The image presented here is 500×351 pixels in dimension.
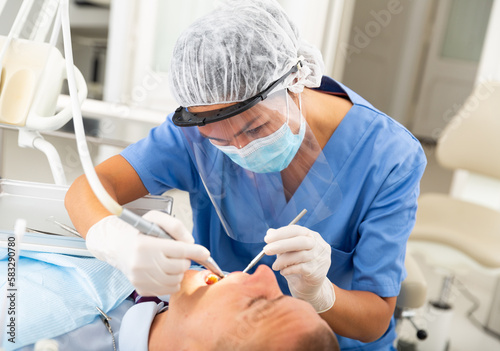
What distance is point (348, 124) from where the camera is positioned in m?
1.18

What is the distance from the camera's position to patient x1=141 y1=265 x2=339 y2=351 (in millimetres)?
743

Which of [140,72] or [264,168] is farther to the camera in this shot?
[140,72]

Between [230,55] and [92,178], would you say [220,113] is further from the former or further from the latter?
[92,178]

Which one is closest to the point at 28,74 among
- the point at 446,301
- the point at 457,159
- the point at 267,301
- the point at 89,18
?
the point at 267,301

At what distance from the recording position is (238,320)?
78 cm

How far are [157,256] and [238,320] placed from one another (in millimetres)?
175

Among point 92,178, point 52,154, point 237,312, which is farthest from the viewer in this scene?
point 52,154

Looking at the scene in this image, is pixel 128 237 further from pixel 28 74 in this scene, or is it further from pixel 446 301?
pixel 446 301

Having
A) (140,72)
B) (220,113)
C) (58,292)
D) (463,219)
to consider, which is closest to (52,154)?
(58,292)

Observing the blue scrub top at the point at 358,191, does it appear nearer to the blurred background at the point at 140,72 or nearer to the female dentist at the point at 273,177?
the female dentist at the point at 273,177

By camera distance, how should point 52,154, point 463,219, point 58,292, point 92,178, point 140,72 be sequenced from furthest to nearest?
point 140,72
point 463,219
point 52,154
point 58,292
point 92,178

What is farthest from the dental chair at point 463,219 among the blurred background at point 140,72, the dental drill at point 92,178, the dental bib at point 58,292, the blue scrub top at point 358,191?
the dental drill at point 92,178

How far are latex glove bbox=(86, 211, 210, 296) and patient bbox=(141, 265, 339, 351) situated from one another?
57mm

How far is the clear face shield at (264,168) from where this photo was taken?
0.97m
